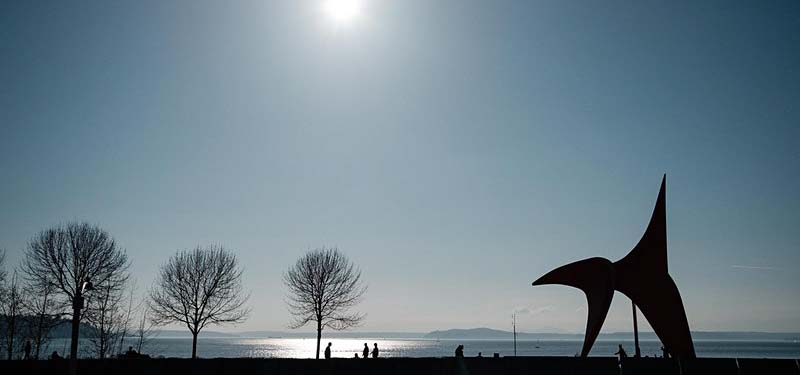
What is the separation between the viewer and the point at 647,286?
23828 mm

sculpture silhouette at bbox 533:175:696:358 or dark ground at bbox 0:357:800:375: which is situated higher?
sculpture silhouette at bbox 533:175:696:358

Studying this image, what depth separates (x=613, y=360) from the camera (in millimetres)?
27578

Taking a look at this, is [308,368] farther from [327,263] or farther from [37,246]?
[37,246]

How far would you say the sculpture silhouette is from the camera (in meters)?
23.0

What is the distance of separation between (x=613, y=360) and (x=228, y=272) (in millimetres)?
22265

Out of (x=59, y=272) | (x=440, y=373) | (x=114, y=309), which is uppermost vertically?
(x=59, y=272)

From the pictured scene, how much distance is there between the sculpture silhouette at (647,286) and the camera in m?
23.0

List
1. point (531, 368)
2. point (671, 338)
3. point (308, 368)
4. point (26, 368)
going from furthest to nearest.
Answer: point (531, 368), point (308, 368), point (671, 338), point (26, 368)

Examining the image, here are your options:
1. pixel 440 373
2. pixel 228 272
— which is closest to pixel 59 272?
pixel 228 272

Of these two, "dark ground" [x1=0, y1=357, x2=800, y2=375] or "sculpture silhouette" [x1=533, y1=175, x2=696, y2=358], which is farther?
"sculpture silhouette" [x1=533, y1=175, x2=696, y2=358]

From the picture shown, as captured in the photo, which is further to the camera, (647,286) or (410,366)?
(410,366)

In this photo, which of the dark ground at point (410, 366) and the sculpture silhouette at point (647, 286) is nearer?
the dark ground at point (410, 366)

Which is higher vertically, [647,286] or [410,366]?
[647,286]

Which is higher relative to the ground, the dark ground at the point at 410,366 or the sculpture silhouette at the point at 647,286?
the sculpture silhouette at the point at 647,286
